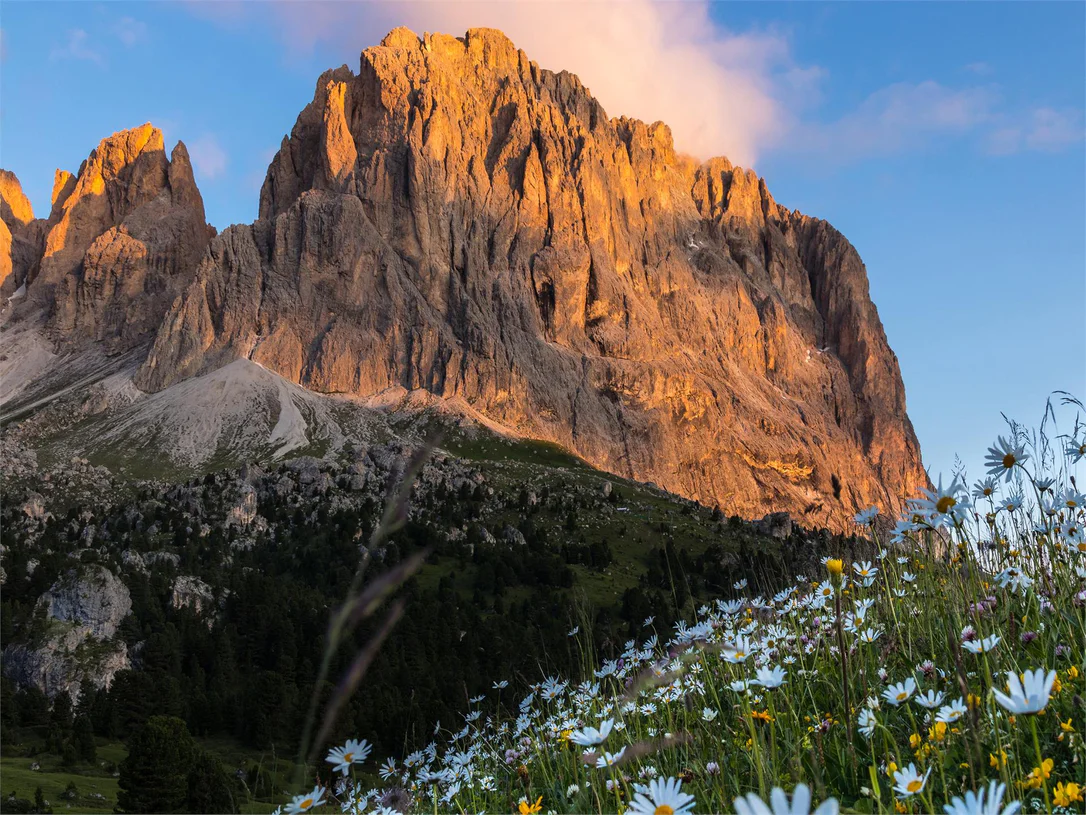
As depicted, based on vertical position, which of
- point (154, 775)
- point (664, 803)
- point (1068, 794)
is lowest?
point (154, 775)

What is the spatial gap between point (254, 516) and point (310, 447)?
36.1 m

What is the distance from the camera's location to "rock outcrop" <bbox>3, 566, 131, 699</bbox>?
79.2 metres

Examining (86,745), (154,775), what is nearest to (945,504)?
(154,775)

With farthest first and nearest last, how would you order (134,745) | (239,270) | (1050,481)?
(239,270) < (134,745) < (1050,481)

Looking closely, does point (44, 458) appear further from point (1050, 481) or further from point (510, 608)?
point (1050, 481)

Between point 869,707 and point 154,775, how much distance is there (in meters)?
50.2

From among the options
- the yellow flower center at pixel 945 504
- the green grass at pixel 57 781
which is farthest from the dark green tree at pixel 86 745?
the yellow flower center at pixel 945 504

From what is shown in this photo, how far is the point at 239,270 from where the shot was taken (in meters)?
194

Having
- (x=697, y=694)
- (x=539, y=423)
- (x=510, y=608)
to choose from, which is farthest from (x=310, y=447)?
(x=697, y=694)

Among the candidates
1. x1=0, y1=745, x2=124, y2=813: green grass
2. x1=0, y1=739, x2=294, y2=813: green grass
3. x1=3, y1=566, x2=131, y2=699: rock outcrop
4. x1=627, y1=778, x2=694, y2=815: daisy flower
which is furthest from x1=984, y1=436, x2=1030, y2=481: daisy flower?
x1=3, y1=566, x2=131, y2=699: rock outcrop

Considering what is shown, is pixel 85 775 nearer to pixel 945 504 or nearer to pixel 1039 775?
pixel 945 504

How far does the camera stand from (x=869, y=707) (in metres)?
4.90

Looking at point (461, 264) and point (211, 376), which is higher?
point (461, 264)

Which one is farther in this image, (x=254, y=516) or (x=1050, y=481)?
(x=254, y=516)
